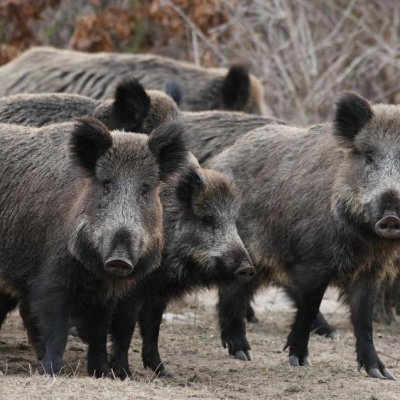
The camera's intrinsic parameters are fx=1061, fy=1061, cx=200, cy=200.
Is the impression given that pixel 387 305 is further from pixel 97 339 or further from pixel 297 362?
pixel 97 339

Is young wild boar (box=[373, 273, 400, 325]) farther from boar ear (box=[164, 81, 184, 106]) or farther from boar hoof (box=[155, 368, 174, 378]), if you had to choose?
boar hoof (box=[155, 368, 174, 378])

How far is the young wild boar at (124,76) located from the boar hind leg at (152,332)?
4595 mm

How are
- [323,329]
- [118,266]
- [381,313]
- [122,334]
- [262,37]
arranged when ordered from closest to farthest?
[118,266] → [122,334] → [323,329] → [381,313] → [262,37]

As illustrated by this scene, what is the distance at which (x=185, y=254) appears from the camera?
721 centimetres

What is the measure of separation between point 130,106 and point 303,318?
8.52 ft

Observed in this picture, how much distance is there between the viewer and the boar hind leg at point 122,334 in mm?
7023

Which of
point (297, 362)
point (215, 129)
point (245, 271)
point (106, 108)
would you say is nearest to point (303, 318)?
point (297, 362)

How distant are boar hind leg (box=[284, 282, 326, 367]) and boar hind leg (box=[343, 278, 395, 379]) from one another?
25 cm

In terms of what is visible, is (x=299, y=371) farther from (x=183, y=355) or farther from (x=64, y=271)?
(x=64, y=271)

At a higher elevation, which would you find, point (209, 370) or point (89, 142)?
point (89, 142)

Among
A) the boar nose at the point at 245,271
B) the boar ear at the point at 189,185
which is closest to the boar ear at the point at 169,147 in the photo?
the boar ear at the point at 189,185

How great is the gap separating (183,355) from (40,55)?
538cm

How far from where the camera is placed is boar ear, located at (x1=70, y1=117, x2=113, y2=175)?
6.43 meters

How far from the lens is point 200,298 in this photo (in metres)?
11.0
